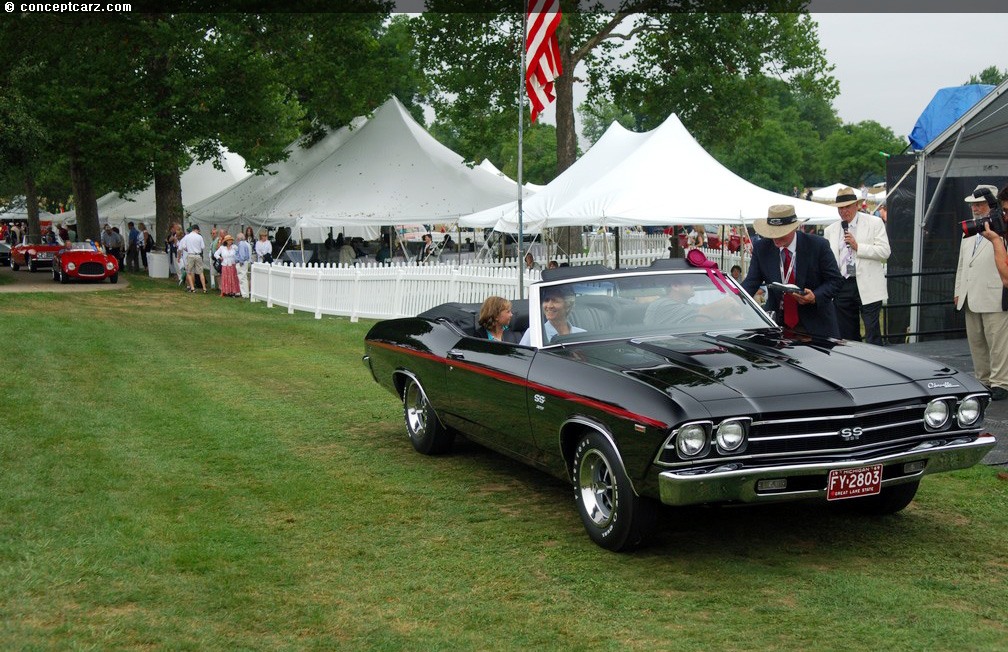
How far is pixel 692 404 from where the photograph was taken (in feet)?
17.3

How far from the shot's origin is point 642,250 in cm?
3381

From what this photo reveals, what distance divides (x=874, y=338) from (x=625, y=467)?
7.99 m

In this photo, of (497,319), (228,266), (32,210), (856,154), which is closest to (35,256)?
(228,266)

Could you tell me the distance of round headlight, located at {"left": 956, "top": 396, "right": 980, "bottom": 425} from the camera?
5.75 meters

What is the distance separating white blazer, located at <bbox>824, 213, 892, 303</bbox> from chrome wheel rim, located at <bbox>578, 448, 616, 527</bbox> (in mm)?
5592

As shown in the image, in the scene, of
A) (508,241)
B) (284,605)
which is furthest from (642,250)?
(284,605)

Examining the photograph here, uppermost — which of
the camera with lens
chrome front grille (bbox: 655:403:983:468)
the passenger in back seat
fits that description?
the camera with lens

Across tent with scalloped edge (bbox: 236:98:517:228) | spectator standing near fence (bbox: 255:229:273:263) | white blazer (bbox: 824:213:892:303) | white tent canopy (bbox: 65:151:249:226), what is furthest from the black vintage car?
white tent canopy (bbox: 65:151:249:226)

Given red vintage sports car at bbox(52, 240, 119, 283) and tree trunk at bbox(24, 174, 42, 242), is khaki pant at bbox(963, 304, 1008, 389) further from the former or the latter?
tree trunk at bbox(24, 174, 42, 242)

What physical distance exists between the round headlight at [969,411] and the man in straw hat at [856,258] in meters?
4.55

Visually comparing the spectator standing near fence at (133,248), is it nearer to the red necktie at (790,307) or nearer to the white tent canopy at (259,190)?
the white tent canopy at (259,190)

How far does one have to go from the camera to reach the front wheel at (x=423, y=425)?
27.1 feet

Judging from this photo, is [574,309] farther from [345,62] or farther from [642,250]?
[345,62]

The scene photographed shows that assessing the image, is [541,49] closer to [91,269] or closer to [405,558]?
[405,558]
